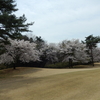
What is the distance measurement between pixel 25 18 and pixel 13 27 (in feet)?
4.88

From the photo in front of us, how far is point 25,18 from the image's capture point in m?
11.3

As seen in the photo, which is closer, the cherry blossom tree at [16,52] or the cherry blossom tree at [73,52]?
the cherry blossom tree at [16,52]

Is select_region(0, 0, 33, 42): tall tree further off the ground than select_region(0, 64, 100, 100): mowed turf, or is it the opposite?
select_region(0, 0, 33, 42): tall tree

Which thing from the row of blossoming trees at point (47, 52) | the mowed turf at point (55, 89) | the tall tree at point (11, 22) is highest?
the tall tree at point (11, 22)

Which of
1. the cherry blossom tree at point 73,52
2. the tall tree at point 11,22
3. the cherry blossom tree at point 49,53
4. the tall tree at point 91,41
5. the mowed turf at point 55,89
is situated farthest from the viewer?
the tall tree at point 91,41

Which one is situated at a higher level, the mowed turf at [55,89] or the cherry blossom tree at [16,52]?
the cherry blossom tree at [16,52]

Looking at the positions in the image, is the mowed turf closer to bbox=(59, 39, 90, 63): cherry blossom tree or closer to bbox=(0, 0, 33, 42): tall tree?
bbox=(0, 0, 33, 42): tall tree

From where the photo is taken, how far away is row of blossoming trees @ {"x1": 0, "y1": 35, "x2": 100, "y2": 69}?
15.9m

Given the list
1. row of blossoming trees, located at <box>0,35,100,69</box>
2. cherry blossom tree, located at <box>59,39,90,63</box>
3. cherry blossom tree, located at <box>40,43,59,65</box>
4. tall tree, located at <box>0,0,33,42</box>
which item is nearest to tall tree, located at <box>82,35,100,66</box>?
row of blossoming trees, located at <box>0,35,100,69</box>

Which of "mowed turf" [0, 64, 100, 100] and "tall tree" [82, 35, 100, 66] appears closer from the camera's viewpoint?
"mowed turf" [0, 64, 100, 100]

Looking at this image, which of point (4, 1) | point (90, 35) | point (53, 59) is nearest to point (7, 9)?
point (4, 1)

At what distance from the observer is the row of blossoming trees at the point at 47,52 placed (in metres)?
15.9

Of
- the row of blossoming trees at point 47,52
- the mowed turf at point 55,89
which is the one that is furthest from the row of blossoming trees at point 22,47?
the mowed turf at point 55,89

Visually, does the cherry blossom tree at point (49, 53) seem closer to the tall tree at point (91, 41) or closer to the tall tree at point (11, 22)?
the tall tree at point (91, 41)
